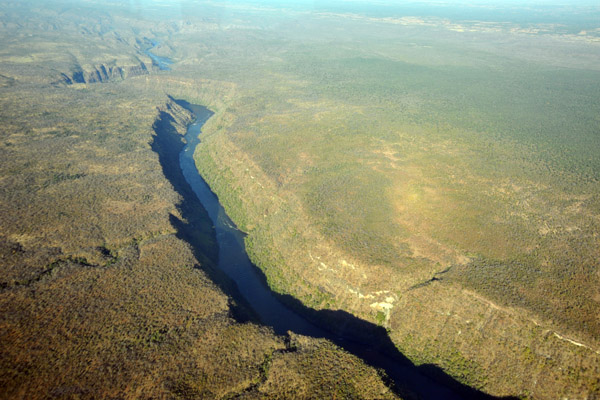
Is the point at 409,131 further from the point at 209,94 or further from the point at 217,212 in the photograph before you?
the point at 209,94

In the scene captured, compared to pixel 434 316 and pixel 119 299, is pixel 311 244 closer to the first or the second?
pixel 434 316

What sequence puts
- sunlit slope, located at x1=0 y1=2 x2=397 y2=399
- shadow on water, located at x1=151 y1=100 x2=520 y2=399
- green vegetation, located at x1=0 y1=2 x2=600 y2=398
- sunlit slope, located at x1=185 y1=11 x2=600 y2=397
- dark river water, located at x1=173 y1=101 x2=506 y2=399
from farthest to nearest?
shadow on water, located at x1=151 y1=100 x2=520 y2=399, dark river water, located at x1=173 y1=101 x2=506 y2=399, sunlit slope, located at x1=185 y1=11 x2=600 y2=397, green vegetation, located at x1=0 y1=2 x2=600 y2=398, sunlit slope, located at x1=0 y1=2 x2=397 y2=399

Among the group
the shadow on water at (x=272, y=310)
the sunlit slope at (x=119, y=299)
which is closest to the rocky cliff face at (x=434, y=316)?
the shadow on water at (x=272, y=310)

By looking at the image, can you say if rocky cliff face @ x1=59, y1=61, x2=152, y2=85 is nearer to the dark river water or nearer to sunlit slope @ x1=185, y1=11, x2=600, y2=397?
sunlit slope @ x1=185, y1=11, x2=600, y2=397

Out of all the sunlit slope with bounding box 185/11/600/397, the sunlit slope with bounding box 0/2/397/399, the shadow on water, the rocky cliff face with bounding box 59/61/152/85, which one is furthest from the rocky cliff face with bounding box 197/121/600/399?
the rocky cliff face with bounding box 59/61/152/85

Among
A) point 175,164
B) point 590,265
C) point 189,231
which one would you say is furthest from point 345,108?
point 590,265

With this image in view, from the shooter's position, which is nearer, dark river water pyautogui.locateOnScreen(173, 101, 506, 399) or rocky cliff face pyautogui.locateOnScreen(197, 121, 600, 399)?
rocky cliff face pyautogui.locateOnScreen(197, 121, 600, 399)

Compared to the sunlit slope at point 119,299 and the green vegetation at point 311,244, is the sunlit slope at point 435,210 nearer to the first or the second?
the green vegetation at point 311,244
